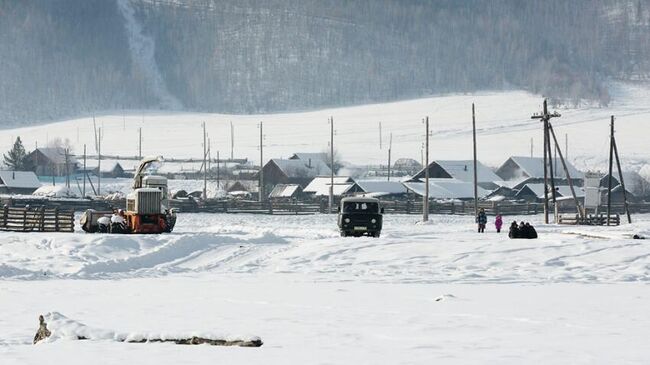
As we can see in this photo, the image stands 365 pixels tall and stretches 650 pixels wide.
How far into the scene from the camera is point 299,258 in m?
36.4

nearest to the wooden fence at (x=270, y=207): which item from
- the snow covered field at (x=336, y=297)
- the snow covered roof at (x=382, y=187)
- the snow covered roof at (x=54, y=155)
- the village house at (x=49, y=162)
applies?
the snow covered roof at (x=382, y=187)

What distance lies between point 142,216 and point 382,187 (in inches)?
2844

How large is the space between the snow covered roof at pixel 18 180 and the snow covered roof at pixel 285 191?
27571 millimetres

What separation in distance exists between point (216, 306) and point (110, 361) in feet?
24.9

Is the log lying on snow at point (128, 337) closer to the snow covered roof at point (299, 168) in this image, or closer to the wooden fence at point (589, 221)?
the wooden fence at point (589, 221)

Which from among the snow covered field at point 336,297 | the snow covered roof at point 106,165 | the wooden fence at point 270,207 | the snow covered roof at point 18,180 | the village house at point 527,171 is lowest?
the snow covered field at point 336,297

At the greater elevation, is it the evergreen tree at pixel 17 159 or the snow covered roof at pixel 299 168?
the evergreen tree at pixel 17 159

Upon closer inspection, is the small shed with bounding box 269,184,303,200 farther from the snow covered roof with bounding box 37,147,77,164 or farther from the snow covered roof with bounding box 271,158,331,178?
the snow covered roof with bounding box 37,147,77,164

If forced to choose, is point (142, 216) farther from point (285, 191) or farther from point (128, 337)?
point (285, 191)

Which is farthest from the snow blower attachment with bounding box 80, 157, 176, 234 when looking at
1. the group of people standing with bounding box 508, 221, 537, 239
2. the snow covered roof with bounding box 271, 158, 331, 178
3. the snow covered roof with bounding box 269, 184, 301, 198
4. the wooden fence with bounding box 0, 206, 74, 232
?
the snow covered roof with bounding box 271, 158, 331, 178

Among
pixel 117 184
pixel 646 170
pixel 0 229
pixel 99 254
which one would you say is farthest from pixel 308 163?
pixel 99 254

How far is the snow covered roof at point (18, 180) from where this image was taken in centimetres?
13425

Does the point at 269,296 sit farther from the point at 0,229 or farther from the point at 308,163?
the point at 308,163

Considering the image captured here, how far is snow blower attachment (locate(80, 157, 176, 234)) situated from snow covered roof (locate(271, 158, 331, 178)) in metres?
92.0
